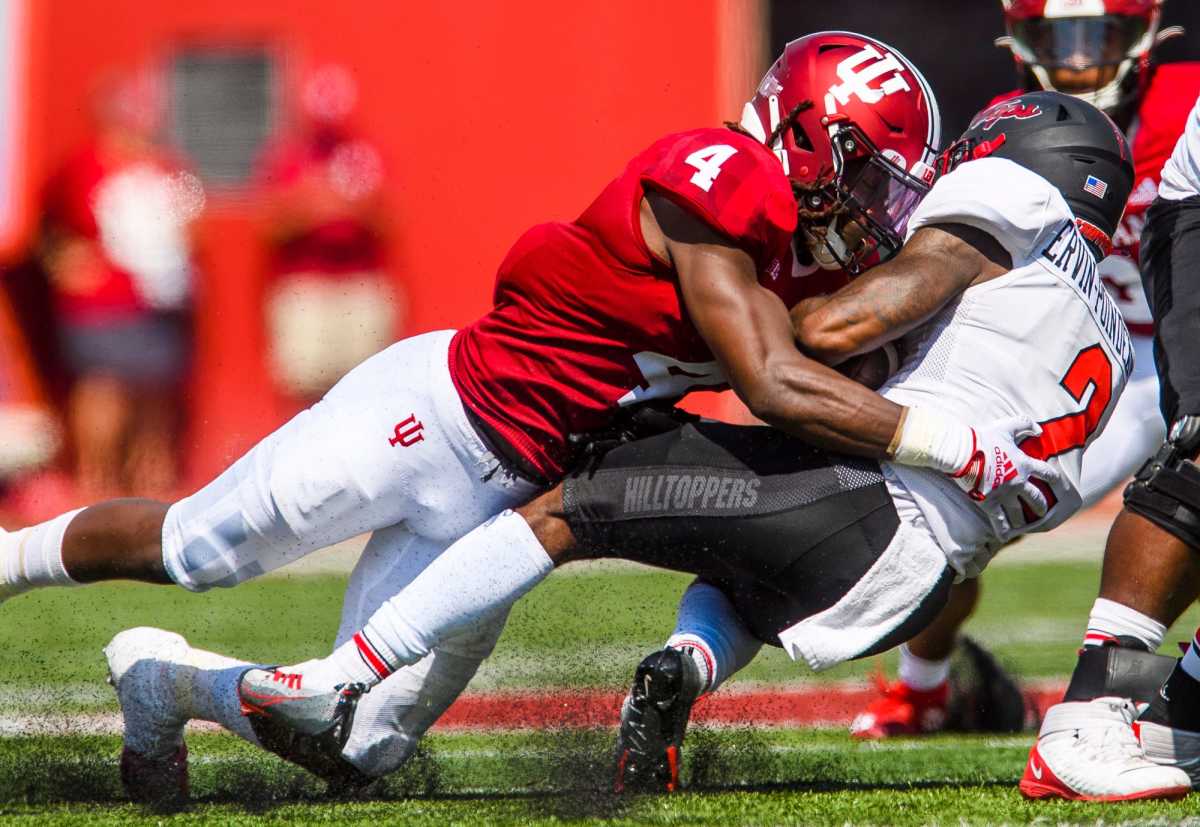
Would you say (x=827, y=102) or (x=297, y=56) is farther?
(x=297, y=56)

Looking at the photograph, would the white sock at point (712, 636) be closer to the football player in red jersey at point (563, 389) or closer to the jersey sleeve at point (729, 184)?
the football player in red jersey at point (563, 389)

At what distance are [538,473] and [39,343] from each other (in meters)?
6.56

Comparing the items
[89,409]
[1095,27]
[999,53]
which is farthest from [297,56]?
[1095,27]

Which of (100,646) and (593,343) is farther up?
(593,343)

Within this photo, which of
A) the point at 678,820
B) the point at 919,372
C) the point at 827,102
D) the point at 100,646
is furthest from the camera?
the point at 100,646

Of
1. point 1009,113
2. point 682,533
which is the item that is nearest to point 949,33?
point 1009,113

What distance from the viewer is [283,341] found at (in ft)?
32.0

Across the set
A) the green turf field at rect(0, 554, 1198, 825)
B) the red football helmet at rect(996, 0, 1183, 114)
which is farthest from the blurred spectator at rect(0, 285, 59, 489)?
the red football helmet at rect(996, 0, 1183, 114)

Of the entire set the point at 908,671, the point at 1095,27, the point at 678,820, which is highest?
the point at 1095,27

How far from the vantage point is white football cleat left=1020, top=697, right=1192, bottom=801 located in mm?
3285

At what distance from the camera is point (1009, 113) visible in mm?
3594

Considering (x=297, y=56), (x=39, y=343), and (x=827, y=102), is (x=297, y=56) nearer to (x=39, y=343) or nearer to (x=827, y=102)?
(x=39, y=343)

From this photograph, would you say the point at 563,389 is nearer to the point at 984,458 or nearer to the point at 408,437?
the point at 408,437

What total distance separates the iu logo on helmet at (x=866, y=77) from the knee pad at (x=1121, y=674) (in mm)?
1222
